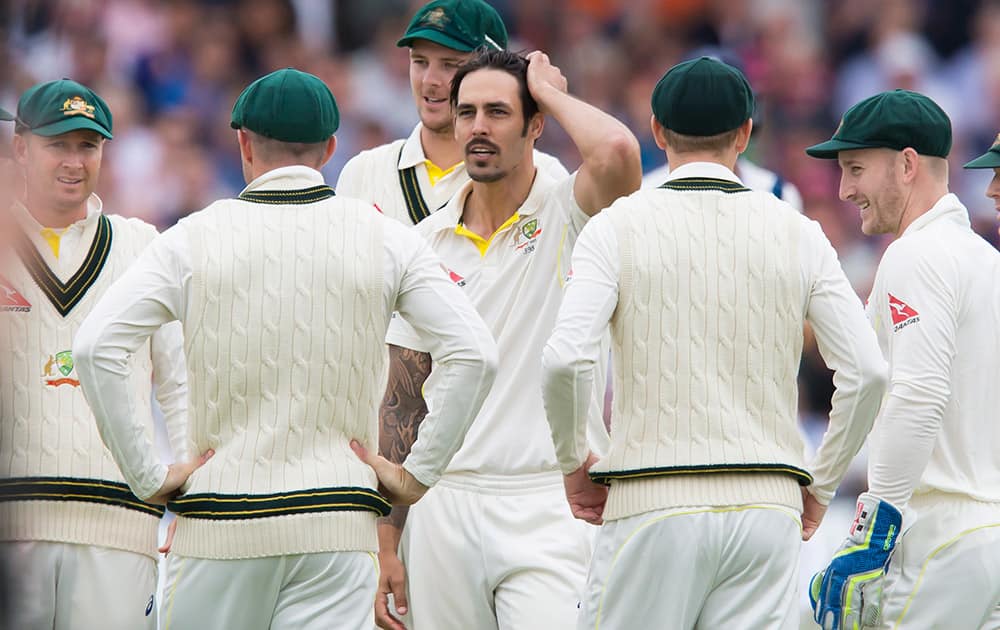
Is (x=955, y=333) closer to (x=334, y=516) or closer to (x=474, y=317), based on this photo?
(x=474, y=317)

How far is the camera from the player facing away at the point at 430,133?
6.05m

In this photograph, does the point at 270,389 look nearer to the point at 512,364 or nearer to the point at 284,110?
the point at 284,110

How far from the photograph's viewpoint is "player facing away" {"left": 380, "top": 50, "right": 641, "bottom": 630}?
5.15 m

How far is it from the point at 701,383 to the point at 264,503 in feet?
4.28

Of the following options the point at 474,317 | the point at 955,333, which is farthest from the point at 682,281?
the point at 955,333

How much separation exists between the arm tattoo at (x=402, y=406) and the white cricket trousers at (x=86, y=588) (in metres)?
0.91

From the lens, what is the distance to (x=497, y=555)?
17.0ft

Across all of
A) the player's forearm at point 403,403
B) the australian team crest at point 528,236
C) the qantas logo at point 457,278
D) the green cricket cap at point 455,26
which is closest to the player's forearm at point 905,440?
the australian team crest at point 528,236

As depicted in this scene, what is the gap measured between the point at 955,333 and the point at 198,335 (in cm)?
247

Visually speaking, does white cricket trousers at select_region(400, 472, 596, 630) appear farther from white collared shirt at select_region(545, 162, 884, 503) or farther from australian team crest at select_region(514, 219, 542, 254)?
australian team crest at select_region(514, 219, 542, 254)

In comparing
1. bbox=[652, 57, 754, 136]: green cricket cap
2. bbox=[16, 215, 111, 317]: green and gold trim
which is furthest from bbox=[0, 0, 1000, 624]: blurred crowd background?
bbox=[652, 57, 754, 136]: green cricket cap

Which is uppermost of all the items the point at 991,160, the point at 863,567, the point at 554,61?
the point at 554,61

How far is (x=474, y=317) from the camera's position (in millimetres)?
4656

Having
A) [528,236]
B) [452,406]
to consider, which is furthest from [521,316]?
[452,406]
